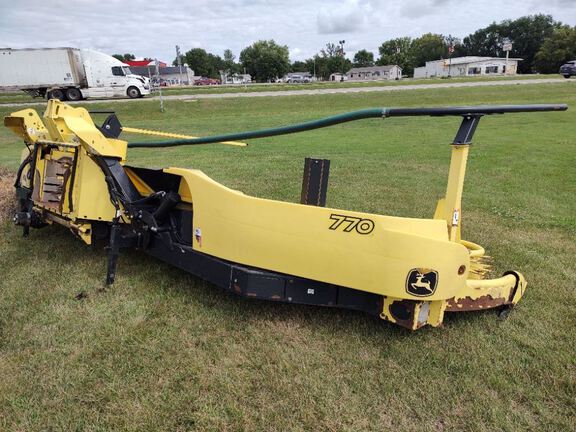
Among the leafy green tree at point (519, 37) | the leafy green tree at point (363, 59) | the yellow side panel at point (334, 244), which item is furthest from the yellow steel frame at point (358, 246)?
the leafy green tree at point (363, 59)

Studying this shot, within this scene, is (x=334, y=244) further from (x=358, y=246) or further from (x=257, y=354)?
(x=257, y=354)

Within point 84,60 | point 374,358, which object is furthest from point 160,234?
point 84,60

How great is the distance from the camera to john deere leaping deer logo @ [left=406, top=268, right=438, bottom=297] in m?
2.42

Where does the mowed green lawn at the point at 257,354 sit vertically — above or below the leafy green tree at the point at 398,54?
below

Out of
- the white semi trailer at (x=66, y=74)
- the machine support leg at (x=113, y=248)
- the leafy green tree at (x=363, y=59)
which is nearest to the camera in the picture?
the machine support leg at (x=113, y=248)

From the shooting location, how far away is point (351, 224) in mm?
2486

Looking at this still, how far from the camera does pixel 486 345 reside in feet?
8.78

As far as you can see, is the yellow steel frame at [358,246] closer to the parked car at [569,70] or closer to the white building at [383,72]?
the parked car at [569,70]

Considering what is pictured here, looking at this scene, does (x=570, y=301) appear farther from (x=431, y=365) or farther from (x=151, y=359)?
(x=151, y=359)

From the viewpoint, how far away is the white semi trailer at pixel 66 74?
90.9 ft

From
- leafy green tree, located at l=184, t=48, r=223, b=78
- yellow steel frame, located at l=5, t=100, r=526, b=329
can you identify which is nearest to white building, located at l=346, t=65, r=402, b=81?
leafy green tree, located at l=184, t=48, r=223, b=78

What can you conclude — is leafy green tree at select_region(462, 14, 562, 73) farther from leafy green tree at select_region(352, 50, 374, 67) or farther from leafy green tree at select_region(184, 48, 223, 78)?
leafy green tree at select_region(184, 48, 223, 78)

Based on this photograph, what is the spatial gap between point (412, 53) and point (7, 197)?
4968 inches

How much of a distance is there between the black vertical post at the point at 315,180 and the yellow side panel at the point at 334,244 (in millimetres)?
643
